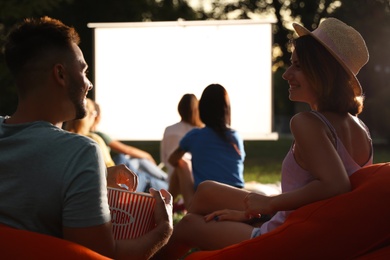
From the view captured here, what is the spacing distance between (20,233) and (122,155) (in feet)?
18.2

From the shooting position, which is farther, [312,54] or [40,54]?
[312,54]

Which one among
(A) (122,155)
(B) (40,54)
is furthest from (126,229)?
(A) (122,155)

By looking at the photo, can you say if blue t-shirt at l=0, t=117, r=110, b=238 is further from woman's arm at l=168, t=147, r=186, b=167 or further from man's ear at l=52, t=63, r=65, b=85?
woman's arm at l=168, t=147, r=186, b=167

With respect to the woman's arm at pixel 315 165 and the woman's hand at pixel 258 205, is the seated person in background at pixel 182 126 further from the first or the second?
the woman's arm at pixel 315 165

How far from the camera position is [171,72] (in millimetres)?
10102

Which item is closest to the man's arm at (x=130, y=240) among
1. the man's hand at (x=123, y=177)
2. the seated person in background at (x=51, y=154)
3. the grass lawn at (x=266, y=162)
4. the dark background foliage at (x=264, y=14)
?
the seated person in background at (x=51, y=154)

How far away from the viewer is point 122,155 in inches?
318

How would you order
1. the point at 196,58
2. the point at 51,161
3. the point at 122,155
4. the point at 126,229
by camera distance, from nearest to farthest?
the point at 51,161, the point at 126,229, the point at 122,155, the point at 196,58

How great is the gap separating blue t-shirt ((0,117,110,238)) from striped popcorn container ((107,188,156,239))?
0.40 meters

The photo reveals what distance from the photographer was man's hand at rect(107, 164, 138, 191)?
3.26 meters

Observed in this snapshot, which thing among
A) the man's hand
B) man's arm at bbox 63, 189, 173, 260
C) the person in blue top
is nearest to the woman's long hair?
the person in blue top

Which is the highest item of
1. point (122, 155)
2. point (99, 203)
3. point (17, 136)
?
point (17, 136)

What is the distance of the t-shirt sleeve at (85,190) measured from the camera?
241 centimetres

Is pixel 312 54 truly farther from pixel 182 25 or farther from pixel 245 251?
pixel 182 25
